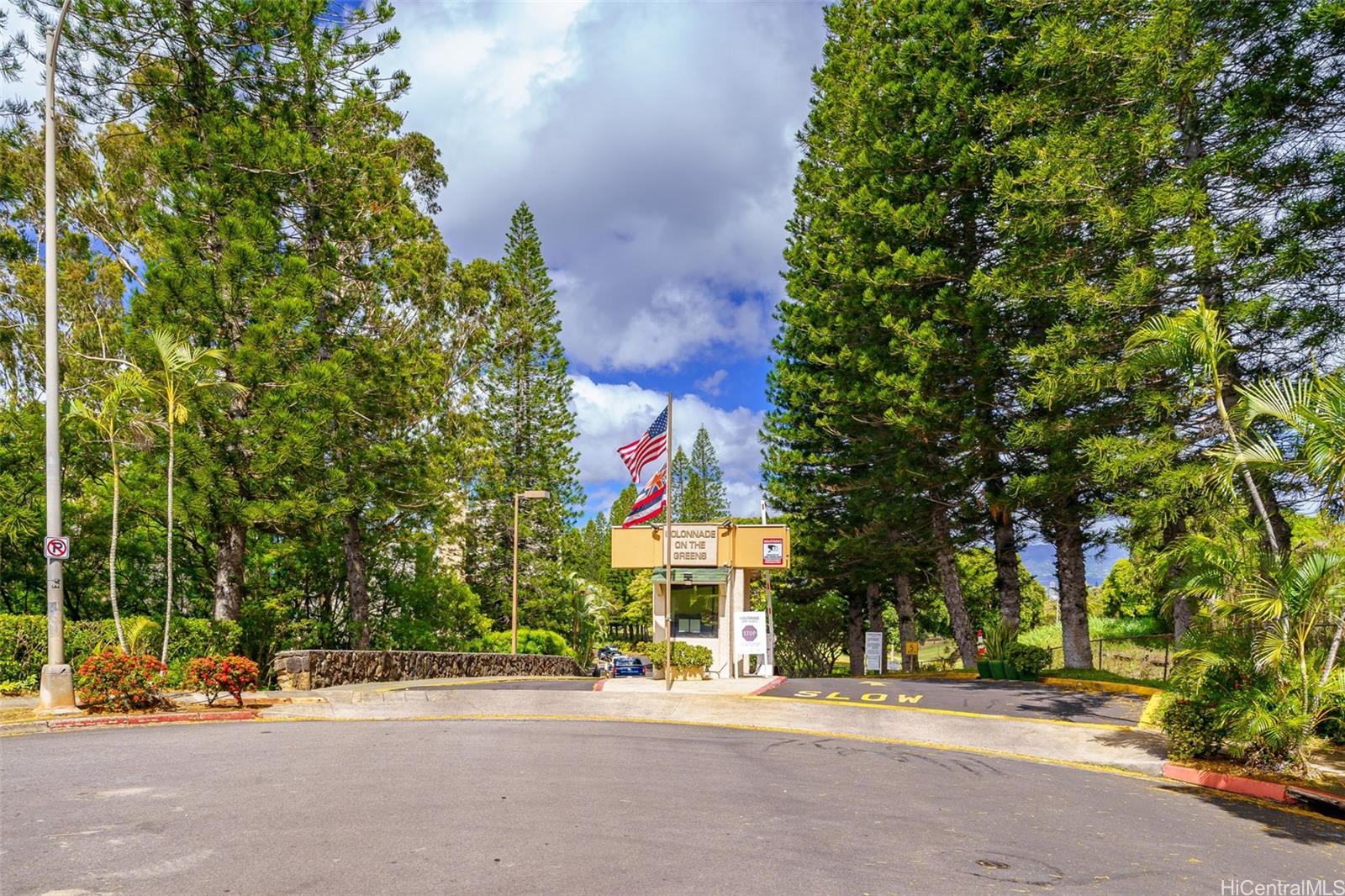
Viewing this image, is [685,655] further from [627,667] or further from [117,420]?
[117,420]

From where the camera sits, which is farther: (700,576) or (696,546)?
(696,546)

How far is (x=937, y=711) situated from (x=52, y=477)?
15462mm

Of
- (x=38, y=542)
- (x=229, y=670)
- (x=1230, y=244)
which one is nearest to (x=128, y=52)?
(x=38, y=542)

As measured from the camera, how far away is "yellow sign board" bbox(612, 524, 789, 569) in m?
25.6

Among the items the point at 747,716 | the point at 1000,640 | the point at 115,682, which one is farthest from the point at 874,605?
the point at 115,682

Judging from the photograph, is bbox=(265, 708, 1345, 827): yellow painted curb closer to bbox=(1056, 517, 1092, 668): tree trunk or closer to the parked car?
bbox=(1056, 517, 1092, 668): tree trunk

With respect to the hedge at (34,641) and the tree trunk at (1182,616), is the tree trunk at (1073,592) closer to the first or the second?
the tree trunk at (1182,616)

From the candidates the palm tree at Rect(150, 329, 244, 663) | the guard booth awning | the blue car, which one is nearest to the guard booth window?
the guard booth awning

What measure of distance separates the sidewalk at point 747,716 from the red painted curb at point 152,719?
1.40 feet

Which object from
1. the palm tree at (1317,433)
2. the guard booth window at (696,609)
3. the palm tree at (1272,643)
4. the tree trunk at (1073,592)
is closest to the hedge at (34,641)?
the guard booth window at (696,609)

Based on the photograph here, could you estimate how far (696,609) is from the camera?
2719cm

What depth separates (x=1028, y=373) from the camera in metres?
20.7

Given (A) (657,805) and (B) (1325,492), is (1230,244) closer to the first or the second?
(B) (1325,492)

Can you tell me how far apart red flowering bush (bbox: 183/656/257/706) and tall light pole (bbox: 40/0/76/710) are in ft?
5.80
